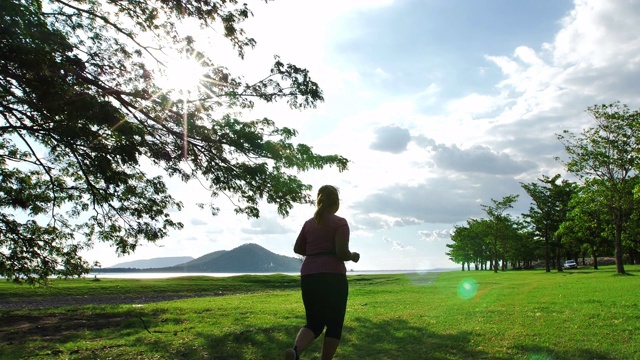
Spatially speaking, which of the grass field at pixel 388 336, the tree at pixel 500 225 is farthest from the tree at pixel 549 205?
the grass field at pixel 388 336

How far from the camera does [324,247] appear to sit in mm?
5195

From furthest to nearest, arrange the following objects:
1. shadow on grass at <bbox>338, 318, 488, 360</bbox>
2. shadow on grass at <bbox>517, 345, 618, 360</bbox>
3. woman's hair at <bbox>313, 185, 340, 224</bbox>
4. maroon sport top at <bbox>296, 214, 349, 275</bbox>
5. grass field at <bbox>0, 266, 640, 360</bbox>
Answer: grass field at <bbox>0, 266, 640, 360</bbox>
shadow on grass at <bbox>338, 318, 488, 360</bbox>
shadow on grass at <bbox>517, 345, 618, 360</bbox>
woman's hair at <bbox>313, 185, 340, 224</bbox>
maroon sport top at <bbox>296, 214, 349, 275</bbox>

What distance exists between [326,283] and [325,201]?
1.05 metres

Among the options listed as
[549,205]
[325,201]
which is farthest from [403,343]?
[549,205]

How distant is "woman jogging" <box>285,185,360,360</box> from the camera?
502 cm

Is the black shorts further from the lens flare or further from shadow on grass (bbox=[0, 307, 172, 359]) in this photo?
the lens flare

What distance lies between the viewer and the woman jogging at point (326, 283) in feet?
16.5

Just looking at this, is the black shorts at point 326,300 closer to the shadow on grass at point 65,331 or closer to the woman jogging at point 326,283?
the woman jogging at point 326,283

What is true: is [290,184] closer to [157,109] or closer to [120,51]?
[157,109]

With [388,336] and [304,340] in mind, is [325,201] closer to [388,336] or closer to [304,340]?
[304,340]

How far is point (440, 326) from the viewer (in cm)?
973

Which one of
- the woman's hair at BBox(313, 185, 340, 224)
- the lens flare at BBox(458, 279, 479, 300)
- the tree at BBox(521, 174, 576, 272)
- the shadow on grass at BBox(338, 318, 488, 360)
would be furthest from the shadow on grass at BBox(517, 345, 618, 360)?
the tree at BBox(521, 174, 576, 272)

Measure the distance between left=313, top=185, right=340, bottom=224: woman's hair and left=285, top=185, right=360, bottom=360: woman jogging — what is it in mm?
78

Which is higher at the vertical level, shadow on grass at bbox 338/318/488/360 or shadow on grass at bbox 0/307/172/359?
shadow on grass at bbox 338/318/488/360
